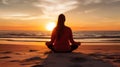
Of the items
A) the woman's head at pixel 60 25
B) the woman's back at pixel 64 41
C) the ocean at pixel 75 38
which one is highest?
the woman's head at pixel 60 25

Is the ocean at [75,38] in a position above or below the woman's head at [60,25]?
below

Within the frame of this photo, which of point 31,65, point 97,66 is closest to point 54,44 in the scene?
point 31,65

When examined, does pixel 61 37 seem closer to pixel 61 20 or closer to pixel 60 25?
pixel 60 25

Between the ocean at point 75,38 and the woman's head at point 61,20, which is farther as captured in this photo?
the ocean at point 75,38

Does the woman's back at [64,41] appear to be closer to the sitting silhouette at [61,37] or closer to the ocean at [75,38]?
the sitting silhouette at [61,37]

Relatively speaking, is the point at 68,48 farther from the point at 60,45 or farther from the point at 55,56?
the point at 55,56

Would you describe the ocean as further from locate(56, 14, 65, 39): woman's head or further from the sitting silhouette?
locate(56, 14, 65, 39): woman's head

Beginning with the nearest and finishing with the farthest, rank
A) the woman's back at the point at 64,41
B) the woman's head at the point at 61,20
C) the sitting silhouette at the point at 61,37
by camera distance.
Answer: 1. the woman's head at the point at 61,20
2. the sitting silhouette at the point at 61,37
3. the woman's back at the point at 64,41

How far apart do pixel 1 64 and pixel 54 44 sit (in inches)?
89.4

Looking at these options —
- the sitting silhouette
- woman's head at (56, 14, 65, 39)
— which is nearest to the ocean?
the sitting silhouette

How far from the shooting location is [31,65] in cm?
688

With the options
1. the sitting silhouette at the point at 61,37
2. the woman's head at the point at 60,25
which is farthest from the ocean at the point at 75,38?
the woman's head at the point at 60,25

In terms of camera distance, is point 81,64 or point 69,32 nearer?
point 81,64

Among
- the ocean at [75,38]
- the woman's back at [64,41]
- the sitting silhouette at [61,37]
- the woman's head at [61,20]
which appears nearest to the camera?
the woman's head at [61,20]
